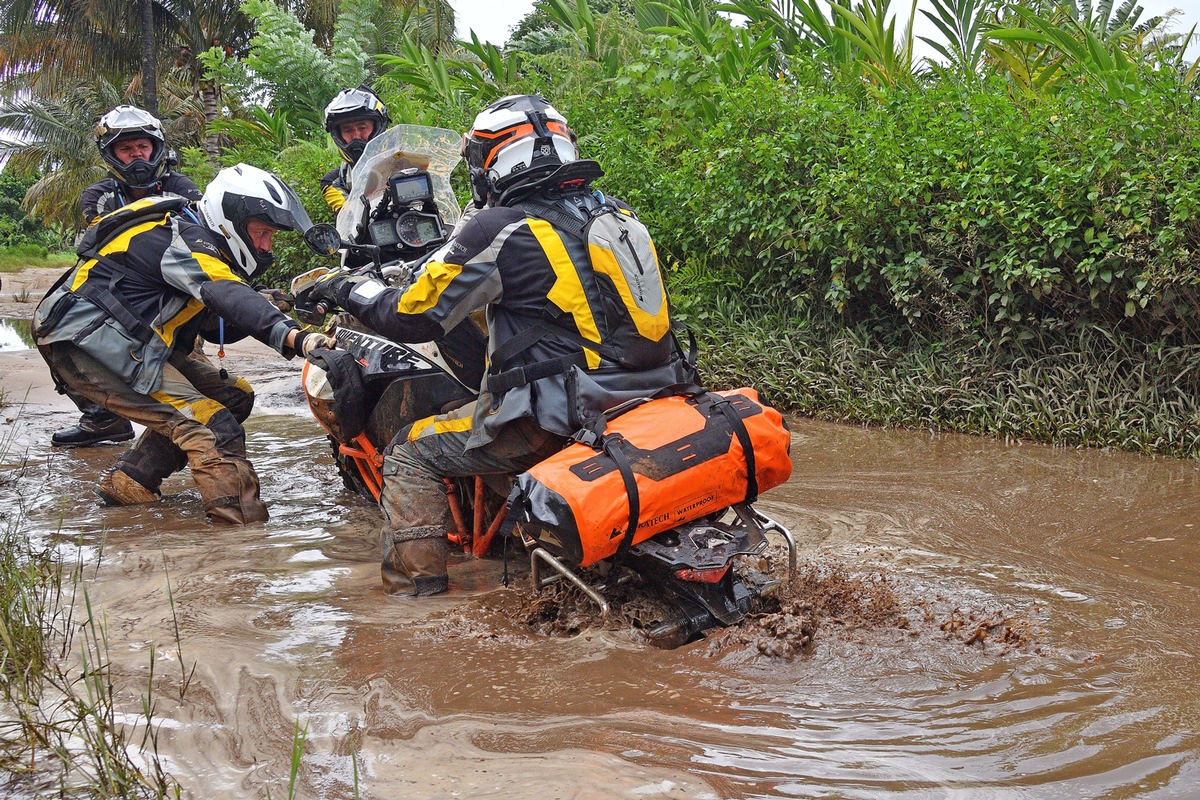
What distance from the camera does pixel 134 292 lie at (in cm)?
596

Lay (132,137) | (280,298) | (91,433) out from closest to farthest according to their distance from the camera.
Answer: (280,298), (132,137), (91,433)

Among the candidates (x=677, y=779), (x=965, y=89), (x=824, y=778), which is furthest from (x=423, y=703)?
(x=965, y=89)

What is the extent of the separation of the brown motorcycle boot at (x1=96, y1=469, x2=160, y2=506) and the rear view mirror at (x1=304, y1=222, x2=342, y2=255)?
6.54ft

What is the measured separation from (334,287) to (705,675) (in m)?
2.29

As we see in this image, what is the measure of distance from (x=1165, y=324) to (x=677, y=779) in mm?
5226

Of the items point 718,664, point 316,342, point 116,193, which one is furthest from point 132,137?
point 718,664

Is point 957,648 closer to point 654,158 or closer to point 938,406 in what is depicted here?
point 938,406

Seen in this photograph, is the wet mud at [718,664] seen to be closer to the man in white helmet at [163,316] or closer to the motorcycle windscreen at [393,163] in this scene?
the man in white helmet at [163,316]

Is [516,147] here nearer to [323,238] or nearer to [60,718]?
[323,238]

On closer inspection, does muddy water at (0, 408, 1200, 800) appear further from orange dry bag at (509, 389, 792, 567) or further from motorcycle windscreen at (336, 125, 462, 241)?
motorcycle windscreen at (336, 125, 462, 241)

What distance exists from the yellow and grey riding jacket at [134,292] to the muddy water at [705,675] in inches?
36.7

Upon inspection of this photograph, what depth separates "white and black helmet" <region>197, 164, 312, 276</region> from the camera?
5.68 m

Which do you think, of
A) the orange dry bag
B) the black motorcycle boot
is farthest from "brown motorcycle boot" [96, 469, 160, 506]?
the orange dry bag

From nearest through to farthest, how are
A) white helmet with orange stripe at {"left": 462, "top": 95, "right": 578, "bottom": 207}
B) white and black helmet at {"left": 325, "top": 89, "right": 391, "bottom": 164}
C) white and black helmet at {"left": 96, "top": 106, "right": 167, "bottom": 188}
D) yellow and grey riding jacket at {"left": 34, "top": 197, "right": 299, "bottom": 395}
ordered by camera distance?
white helmet with orange stripe at {"left": 462, "top": 95, "right": 578, "bottom": 207}, yellow and grey riding jacket at {"left": 34, "top": 197, "right": 299, "bottom": 395}, white and black helmet at {"left": 325, "top": 89, "right": 391, "bottom": 164}, white and black helmet at {"left": 96, "top": 106, "right": 167, "bottom": 188}
